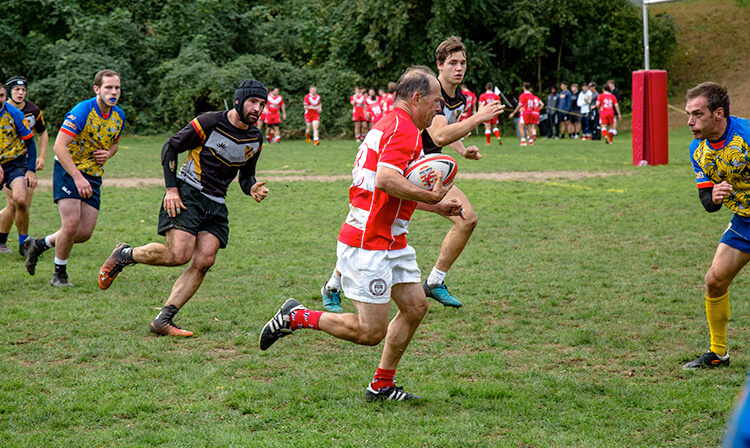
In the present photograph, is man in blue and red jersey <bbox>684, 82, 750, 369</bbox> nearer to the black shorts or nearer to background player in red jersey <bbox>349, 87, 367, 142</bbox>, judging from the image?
the black shorts

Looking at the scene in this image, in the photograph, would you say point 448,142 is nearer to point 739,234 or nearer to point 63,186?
point 739,234

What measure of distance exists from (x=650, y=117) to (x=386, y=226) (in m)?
16.2

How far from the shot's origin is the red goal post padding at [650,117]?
60.9 feet

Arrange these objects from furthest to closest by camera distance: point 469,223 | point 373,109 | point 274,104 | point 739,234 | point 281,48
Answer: point 281,48
point 373,109
point 274,104
point 469,223
point 739,234

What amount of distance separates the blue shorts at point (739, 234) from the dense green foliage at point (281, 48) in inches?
1115

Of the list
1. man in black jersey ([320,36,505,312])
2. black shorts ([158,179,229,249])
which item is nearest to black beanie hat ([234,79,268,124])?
black shorts ([158,179,229,249])

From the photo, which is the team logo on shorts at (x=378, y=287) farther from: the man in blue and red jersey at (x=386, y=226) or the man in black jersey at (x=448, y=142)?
the man in black jersey at (x=448, y=142)

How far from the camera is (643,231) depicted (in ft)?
34.2

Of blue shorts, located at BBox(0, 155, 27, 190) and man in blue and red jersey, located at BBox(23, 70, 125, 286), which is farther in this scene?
blue shorts, located at BBox(0, 155, 27, 190)

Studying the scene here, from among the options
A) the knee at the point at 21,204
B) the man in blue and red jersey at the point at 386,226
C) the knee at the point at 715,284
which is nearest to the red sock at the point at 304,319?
the man in blue and red jersey at the point at 386,226

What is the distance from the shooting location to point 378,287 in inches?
173

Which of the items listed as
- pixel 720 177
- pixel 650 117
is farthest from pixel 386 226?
pixel 650 117

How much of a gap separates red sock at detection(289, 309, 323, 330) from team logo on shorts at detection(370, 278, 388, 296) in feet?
1.78

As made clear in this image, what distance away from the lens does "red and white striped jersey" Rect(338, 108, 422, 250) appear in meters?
4.36
